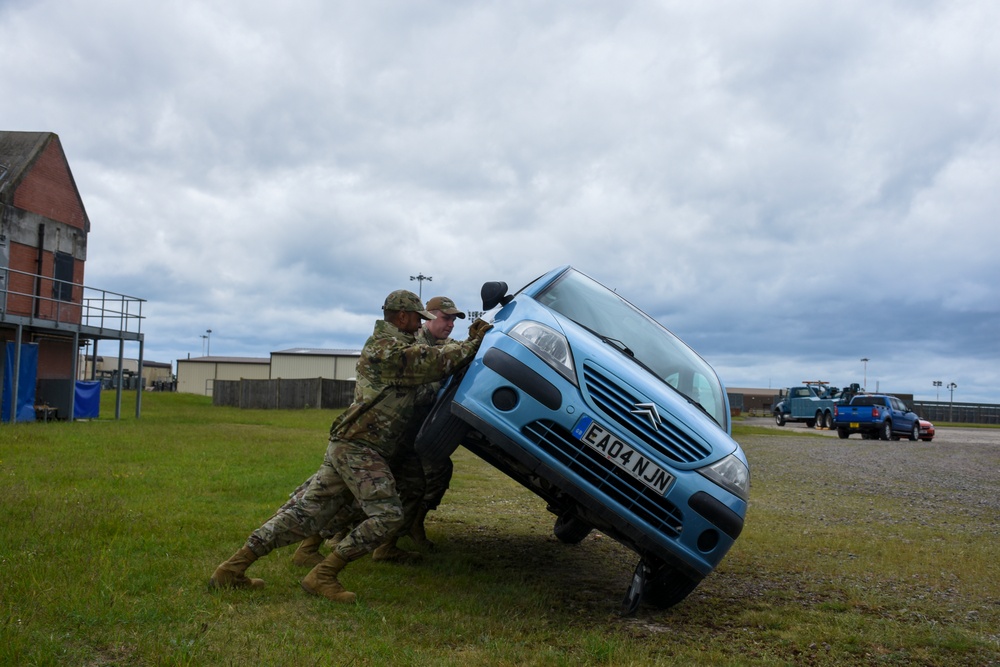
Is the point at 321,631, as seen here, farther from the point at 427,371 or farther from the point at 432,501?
the point at 432,501

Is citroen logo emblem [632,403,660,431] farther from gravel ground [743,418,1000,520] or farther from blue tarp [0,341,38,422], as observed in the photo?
blue tarp [0,341,38,422]

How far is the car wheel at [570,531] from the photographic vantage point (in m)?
6.78

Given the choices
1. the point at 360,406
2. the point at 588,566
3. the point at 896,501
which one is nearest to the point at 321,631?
the point at 360,406

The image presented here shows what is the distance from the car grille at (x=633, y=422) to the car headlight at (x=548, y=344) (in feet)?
0.35

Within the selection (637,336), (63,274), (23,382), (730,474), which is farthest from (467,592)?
(63,274)

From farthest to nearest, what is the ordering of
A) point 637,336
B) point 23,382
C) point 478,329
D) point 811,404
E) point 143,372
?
point 143,372, point 811,404, point 23,382, point 637,336, point 478,329

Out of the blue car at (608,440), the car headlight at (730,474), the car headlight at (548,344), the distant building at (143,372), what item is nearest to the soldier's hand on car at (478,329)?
the blue car at (608,440)

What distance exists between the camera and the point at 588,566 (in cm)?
624

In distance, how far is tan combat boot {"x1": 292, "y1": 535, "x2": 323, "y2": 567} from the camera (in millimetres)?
5352

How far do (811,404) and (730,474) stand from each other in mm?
39150

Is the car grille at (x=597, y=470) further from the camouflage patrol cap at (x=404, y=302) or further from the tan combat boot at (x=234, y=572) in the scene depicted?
the tan combat boot at (x=234, y=572)

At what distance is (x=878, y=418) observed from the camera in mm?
30250

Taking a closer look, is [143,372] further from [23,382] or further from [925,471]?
[925,471]

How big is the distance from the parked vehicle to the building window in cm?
3258
